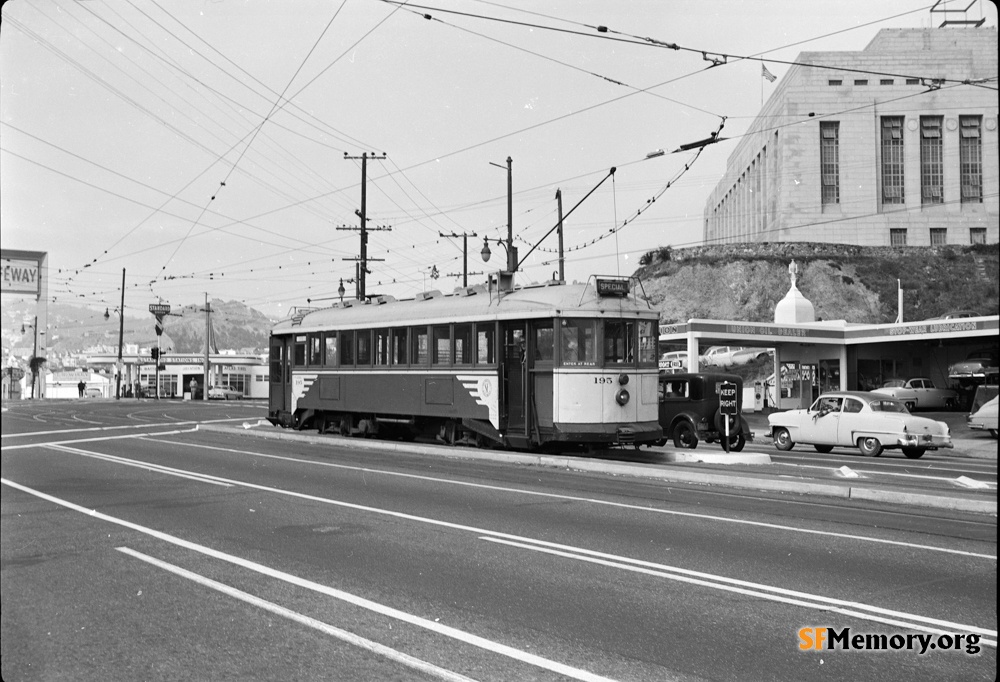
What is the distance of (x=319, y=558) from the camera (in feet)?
26.6

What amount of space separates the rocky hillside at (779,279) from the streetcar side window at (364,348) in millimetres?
51283

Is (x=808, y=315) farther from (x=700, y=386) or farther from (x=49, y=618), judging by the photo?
(x=49, y=618)

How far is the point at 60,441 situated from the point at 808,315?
4139 centimetres

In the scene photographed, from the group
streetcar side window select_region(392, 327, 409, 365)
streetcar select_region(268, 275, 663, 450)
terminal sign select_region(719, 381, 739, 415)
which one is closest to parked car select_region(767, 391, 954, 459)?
terminal sign select_region(719, 381, 739, 415)

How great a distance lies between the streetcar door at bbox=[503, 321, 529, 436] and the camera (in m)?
18.4

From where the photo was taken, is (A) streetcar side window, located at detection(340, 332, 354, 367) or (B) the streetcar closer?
(B) the streetcar

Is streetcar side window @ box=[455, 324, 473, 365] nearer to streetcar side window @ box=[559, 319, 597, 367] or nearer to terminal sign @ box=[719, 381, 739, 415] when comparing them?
streetcar side window @ box=[559, 319, 597, 367]

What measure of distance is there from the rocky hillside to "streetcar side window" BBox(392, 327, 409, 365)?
51.6m

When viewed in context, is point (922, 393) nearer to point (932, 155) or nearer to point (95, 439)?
point (932, 155)

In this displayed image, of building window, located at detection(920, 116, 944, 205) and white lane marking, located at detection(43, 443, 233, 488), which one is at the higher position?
building window, located at detection(920, 116, 944, 205)

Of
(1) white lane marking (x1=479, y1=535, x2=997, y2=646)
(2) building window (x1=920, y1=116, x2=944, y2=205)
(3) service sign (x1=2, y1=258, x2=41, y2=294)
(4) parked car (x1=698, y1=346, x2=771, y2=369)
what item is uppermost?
(2) building window (x1=920, y1=116, x2=944, y2=205)

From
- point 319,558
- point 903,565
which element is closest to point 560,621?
point 319,558

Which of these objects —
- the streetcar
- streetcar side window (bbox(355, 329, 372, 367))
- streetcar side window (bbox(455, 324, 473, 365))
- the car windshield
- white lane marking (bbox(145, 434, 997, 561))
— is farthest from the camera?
streetcar side window (bbox(355, 329, 372, 367))

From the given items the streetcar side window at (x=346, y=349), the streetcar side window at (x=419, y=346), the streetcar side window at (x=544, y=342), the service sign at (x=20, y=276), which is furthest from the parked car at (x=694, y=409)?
the service sign at (x=20, y=276)
